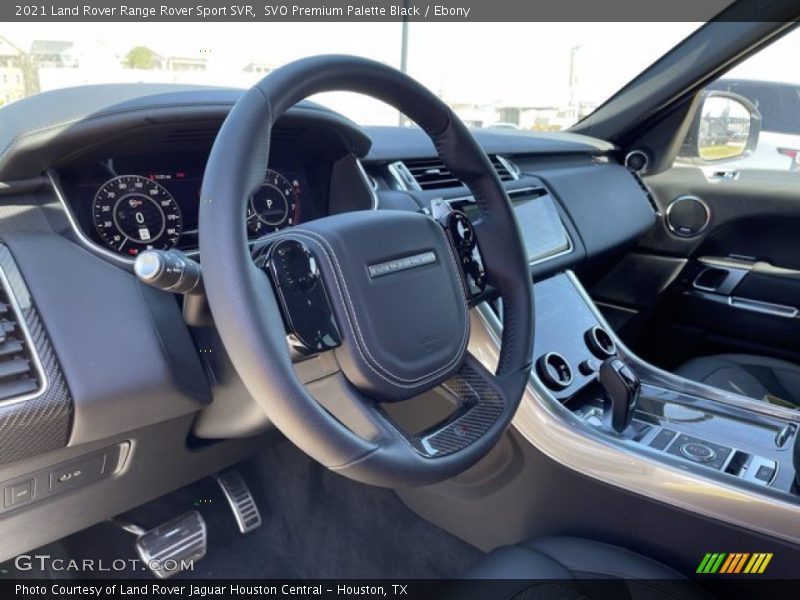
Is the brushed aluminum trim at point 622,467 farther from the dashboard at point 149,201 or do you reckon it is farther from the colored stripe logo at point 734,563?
the dashboard at point 149,201

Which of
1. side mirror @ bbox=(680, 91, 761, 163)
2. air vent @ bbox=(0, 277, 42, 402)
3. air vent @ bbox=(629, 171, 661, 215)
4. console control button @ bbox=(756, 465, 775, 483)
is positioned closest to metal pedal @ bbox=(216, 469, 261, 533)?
air vent @ bbox=(0, 277, 42, 402)

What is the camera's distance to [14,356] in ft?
3.20

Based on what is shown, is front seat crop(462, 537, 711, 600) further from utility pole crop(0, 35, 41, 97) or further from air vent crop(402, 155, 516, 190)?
utility pole crop(0, 35, 41, 97)

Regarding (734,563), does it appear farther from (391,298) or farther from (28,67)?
(28,67)

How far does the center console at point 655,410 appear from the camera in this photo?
128 cm

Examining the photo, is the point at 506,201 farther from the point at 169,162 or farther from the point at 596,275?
the point at 596,275

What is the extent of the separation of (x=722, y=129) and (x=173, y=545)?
224 centimetres

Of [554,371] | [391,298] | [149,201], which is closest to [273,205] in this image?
[149,201]

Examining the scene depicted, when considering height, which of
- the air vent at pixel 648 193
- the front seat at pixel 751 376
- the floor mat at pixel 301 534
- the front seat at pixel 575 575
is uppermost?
the air vent at pixel 648 193

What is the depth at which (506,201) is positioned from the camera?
1.19 metres

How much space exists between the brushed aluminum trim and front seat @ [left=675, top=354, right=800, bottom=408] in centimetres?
41

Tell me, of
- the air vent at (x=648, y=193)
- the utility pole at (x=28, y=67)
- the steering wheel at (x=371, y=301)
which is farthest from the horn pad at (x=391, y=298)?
the air vent at (x=648, y=193)

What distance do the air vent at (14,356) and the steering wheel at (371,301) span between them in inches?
14.6

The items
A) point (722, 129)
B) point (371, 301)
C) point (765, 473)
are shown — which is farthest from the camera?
point (722, 129)
